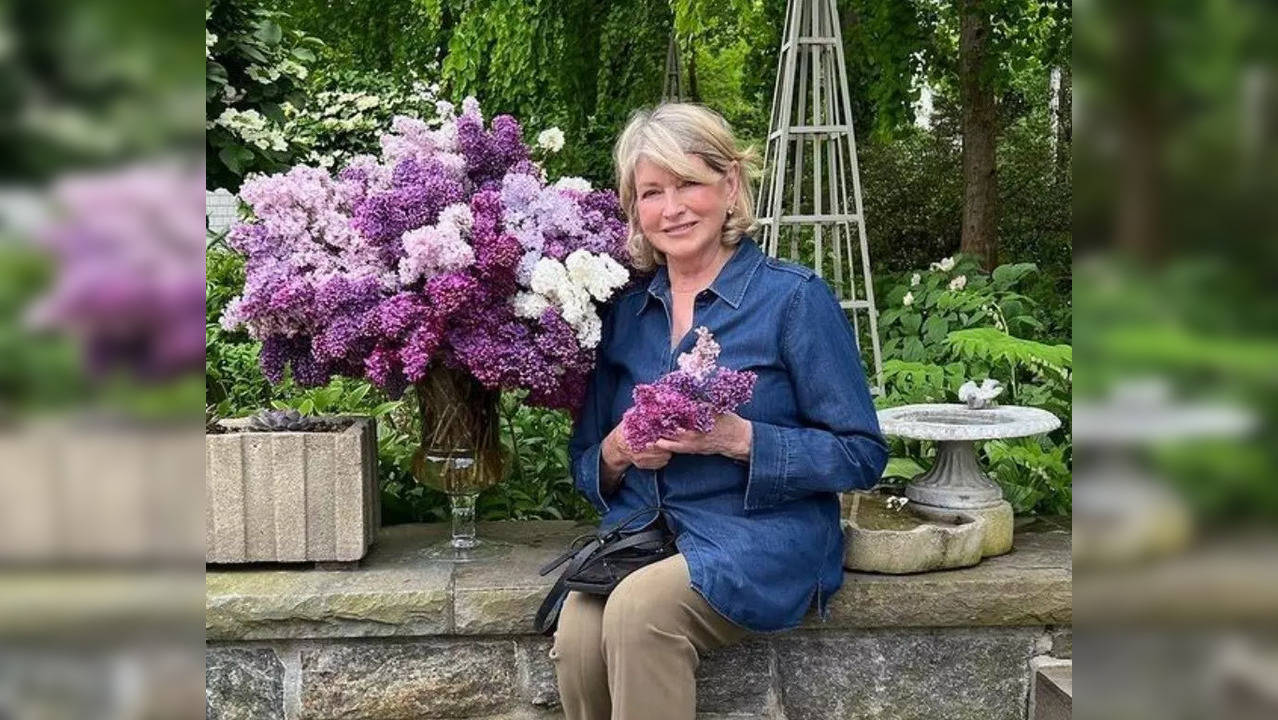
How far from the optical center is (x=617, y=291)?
2234mm

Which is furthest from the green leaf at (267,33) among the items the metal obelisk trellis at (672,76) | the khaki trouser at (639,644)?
the metal obelisk trellis at (672,76)

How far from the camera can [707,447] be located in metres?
1.95

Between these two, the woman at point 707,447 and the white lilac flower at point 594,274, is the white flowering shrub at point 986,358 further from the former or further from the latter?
the white lilac flower at point 594,274

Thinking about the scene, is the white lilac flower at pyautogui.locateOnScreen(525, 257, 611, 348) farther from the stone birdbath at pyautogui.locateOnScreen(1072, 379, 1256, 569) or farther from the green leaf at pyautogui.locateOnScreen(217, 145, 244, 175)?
the stone birdbath at pyautogui.locateOnScreen(1072, 379, 1256, 569)

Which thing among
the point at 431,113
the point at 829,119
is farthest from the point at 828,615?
the point at 431,113

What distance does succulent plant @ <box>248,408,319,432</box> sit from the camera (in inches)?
89.4

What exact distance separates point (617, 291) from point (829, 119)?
2.28m

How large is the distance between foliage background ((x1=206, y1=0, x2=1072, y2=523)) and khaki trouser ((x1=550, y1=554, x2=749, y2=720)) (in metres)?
0.86

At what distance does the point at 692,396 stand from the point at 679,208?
384 mm

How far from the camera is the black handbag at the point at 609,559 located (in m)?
1.97

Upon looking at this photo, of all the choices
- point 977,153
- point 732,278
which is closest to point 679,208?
point 732,278

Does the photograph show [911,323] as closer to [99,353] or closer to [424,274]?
[424,274]

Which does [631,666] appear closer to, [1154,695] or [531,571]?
[531,571]

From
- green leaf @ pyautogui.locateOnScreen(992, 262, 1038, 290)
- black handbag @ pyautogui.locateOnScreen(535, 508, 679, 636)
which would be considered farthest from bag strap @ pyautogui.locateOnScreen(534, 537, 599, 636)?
green leaf @ pyautogui.locateOnScreen(992, 262, 1038, 290)
